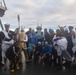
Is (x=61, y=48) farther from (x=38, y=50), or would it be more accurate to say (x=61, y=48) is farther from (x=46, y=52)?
(x=38, y=50)

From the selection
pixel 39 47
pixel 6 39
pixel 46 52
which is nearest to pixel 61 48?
pixel 46 52

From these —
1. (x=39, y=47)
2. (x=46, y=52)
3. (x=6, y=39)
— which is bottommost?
(x=46, y=52)

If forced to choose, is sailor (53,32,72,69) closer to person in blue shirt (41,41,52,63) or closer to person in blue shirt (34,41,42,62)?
person in blue shirt (41,41,52,63)

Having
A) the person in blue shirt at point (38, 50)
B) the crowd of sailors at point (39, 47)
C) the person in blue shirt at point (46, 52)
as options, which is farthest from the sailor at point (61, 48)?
the person in blue shirt at point (38, 50)

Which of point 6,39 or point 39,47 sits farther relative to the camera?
point 39,47

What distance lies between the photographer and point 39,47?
14.3 m

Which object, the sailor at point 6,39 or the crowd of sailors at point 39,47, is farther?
the crowd of sailors at point 39,47

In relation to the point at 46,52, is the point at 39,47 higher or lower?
higher

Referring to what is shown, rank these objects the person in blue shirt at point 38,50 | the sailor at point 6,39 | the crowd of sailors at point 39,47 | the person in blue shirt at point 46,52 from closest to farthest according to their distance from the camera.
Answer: the sailor at point 6,39, the crowd of sailors at point 39,47, the person in blue shirt at point 46,52, the person in blue shirt at point 38,50

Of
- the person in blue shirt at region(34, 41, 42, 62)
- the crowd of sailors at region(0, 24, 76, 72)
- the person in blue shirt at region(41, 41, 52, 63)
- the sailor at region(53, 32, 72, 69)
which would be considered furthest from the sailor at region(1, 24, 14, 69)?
the person in blue shirt at region(34, 41, 42, 62)

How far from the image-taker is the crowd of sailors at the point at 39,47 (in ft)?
36.8

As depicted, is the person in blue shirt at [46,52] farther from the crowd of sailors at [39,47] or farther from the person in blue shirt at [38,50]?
the person in blue shirt at [38,50]

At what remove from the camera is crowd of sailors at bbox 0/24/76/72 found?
1123 centimetres

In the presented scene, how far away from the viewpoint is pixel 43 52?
1370 cm
